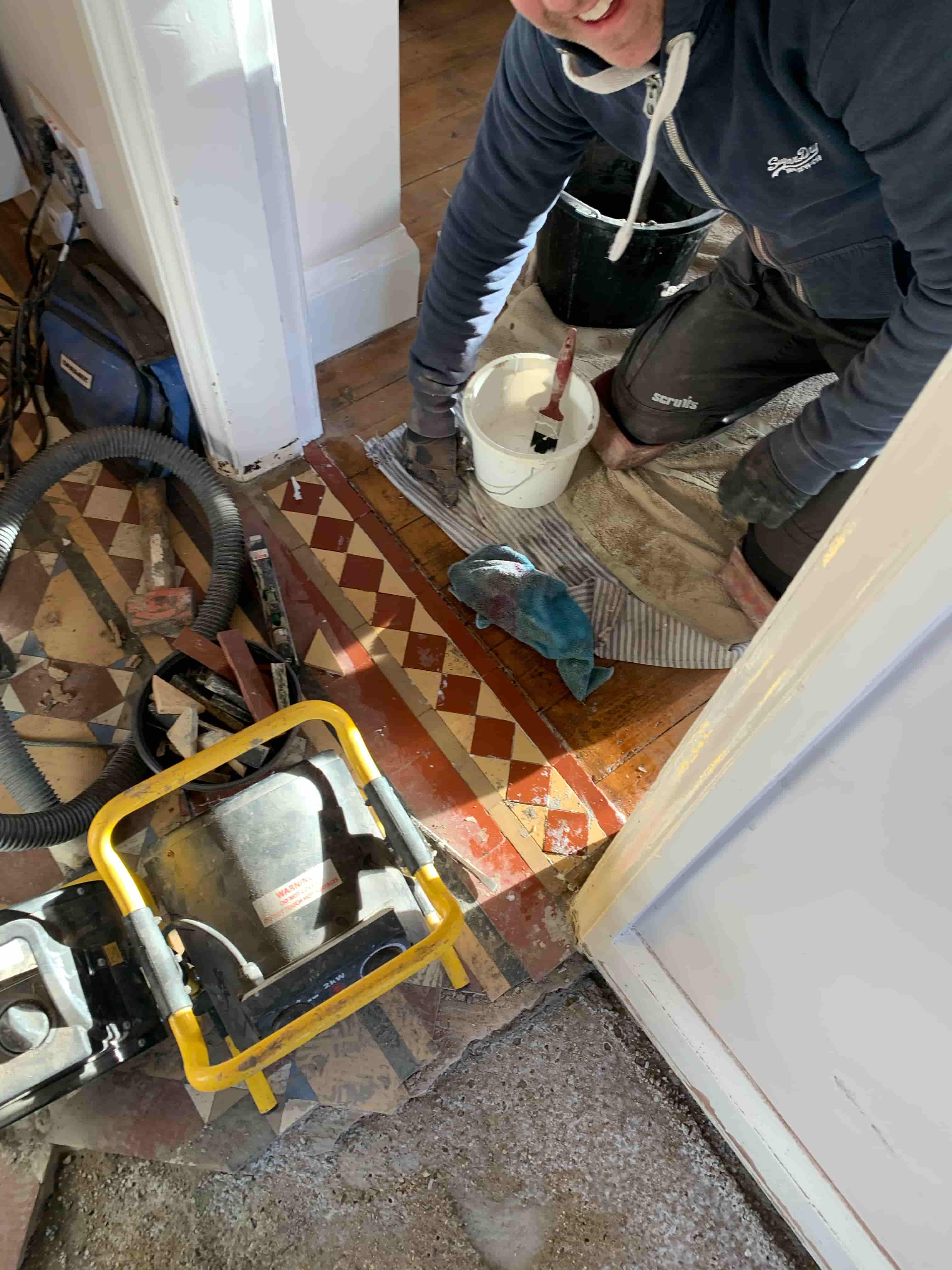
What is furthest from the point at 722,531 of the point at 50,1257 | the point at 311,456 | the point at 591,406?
the point at 50,1257

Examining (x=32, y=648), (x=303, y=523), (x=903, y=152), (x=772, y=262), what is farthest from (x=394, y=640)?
(x=903, y=152)

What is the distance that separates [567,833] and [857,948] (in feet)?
2.12

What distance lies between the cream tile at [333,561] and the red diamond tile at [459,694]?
284 mm

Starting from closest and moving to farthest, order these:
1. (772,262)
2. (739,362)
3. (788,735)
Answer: (788,735) → (772,262) → (739,362)

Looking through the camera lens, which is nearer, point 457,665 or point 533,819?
point 533,819

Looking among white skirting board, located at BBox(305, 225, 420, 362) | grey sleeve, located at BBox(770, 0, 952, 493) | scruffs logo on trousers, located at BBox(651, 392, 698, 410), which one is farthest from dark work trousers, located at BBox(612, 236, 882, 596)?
white skirting board, located at BBox(305, 225, 420, 362)

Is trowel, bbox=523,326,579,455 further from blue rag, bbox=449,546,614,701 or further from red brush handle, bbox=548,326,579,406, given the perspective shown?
blue rag, bbox=449,546,614,701

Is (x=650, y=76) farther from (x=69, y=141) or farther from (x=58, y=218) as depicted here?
(x=58, y=218)

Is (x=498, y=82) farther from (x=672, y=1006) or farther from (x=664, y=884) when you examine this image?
(x=672, y=1006)

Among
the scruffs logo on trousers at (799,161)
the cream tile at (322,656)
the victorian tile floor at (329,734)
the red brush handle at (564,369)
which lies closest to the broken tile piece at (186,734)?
the victorian tile floor at (329,734)

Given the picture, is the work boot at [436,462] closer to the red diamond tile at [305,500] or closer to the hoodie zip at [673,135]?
the red diamond tile at [305,500]

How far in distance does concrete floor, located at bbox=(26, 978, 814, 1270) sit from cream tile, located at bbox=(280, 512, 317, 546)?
0.91 meters

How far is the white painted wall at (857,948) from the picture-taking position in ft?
1.64

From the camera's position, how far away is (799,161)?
0.85 m
